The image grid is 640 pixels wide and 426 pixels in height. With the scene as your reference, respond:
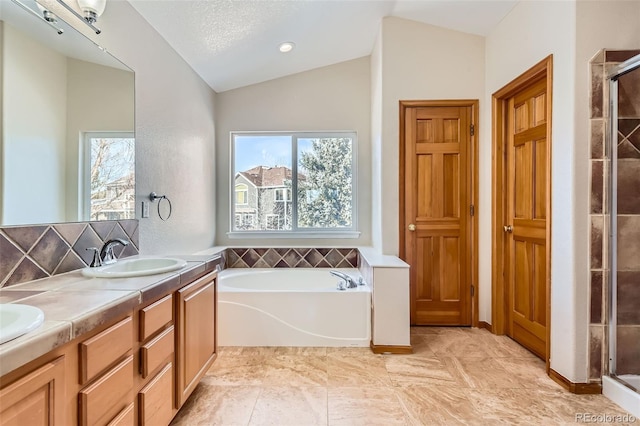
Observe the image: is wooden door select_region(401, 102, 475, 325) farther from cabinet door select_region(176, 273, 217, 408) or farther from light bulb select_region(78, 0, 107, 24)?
light bulb select_region(78, 0, 107, 24)

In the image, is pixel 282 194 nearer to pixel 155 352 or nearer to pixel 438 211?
pixel 438 211

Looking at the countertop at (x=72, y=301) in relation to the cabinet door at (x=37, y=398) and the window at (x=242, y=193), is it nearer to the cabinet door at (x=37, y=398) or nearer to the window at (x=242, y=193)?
the cabinet door at (x=37, y=398)

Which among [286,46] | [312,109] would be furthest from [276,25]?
[312,109]

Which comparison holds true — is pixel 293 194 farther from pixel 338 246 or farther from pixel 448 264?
pixel 448 264

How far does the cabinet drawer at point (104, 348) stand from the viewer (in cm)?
88

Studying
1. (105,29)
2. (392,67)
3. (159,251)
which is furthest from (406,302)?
(105,29)

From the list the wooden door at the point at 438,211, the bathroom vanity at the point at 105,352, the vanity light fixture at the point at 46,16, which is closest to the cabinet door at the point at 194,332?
the bathroom vanity at the point at 105,352

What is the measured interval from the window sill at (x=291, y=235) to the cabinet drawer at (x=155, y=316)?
6.95 ft

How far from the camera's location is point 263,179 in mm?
3541

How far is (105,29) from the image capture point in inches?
68.2

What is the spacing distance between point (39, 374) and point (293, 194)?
2.87 meters

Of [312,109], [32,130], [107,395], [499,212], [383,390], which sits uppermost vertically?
[312,109]

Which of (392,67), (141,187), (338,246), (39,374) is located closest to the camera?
(39,374)

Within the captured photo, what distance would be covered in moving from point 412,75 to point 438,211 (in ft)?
4.31
